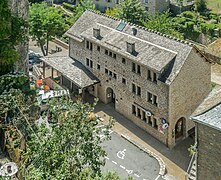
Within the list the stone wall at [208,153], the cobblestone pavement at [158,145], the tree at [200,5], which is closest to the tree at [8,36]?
the stone wall at [208,153]

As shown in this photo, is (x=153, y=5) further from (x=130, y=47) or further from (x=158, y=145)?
(x=158, y=145)

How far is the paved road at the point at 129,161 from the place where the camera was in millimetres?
45250

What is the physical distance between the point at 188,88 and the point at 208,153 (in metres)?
17.6

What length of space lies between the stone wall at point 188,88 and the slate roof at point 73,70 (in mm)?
13607

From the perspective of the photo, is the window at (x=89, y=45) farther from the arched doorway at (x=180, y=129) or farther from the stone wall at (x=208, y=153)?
the stone wall at (x=208, y=153)

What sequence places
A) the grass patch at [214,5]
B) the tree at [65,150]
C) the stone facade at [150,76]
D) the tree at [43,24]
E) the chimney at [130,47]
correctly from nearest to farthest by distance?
the tree at [65,150] → the stone facade at [150,76] → the chimney at [130,47] → the tree at [43,24] → the grass patch at [214,5]

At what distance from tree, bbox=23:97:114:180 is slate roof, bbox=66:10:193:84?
24994 millimetres

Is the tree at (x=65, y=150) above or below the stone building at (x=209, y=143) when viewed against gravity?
above

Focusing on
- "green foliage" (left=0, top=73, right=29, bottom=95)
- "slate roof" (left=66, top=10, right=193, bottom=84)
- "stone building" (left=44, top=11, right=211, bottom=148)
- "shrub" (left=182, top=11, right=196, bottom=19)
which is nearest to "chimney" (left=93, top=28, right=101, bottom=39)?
"stone building" (left=44, top=11, right=211, bottom=148)

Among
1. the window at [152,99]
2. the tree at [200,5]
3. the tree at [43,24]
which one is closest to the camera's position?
the window at [152,99]

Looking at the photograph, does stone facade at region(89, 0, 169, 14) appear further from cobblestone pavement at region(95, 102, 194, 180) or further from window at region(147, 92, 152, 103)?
window at region(147, 92, 152, 103)

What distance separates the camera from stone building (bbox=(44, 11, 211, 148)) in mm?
48281

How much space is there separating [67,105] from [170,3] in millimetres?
81371

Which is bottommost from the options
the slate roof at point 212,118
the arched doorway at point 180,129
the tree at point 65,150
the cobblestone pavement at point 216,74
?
the arched doorway at point 180,129
